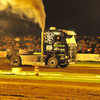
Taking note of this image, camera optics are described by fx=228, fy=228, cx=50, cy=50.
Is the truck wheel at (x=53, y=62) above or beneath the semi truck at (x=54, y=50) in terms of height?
beneath

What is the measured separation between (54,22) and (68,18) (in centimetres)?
322

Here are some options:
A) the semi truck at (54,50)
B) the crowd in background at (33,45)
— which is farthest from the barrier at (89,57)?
the semi truck at (54,50)

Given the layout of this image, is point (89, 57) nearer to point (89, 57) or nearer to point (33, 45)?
point (89, 57)

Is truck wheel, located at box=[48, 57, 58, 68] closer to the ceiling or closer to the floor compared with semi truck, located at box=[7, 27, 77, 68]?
closer to the floor

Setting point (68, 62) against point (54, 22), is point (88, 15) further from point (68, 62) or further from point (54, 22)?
point (68, 62)

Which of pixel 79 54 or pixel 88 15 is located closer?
pixel 79 54

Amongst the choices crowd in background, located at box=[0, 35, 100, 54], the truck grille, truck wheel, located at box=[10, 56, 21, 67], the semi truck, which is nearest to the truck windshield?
the semi truck

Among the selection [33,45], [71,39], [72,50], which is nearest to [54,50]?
[72,50]

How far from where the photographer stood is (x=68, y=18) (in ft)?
165

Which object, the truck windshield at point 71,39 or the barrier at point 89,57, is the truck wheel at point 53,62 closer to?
the truck windshield at point 71,39

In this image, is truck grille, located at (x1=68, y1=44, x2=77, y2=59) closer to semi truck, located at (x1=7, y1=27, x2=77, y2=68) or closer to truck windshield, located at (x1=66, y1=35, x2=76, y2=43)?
semi truck, located at (x1=7, y1=27, x2=77, y2=68)

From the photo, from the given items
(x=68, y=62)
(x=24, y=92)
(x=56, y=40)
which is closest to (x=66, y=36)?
(x=56, y=40)

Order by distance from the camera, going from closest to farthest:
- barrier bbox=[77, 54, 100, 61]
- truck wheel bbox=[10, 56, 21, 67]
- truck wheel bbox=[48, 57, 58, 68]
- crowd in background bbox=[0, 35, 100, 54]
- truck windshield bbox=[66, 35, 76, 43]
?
1. truck wheel bbox=[48, 57, 58, 68]
2. truck windshield bbox=[66, 35, 76, 43]
3. truck wheel bbox=[10, 56, 21, 67]
4. barrier bbox=[77, 54, 100, 61]
5. crowd in background bbox=[0, 35, 100, 54]

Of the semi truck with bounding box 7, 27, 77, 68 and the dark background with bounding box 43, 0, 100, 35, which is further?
the dark background with bounding box 43, 0, 100, 35
